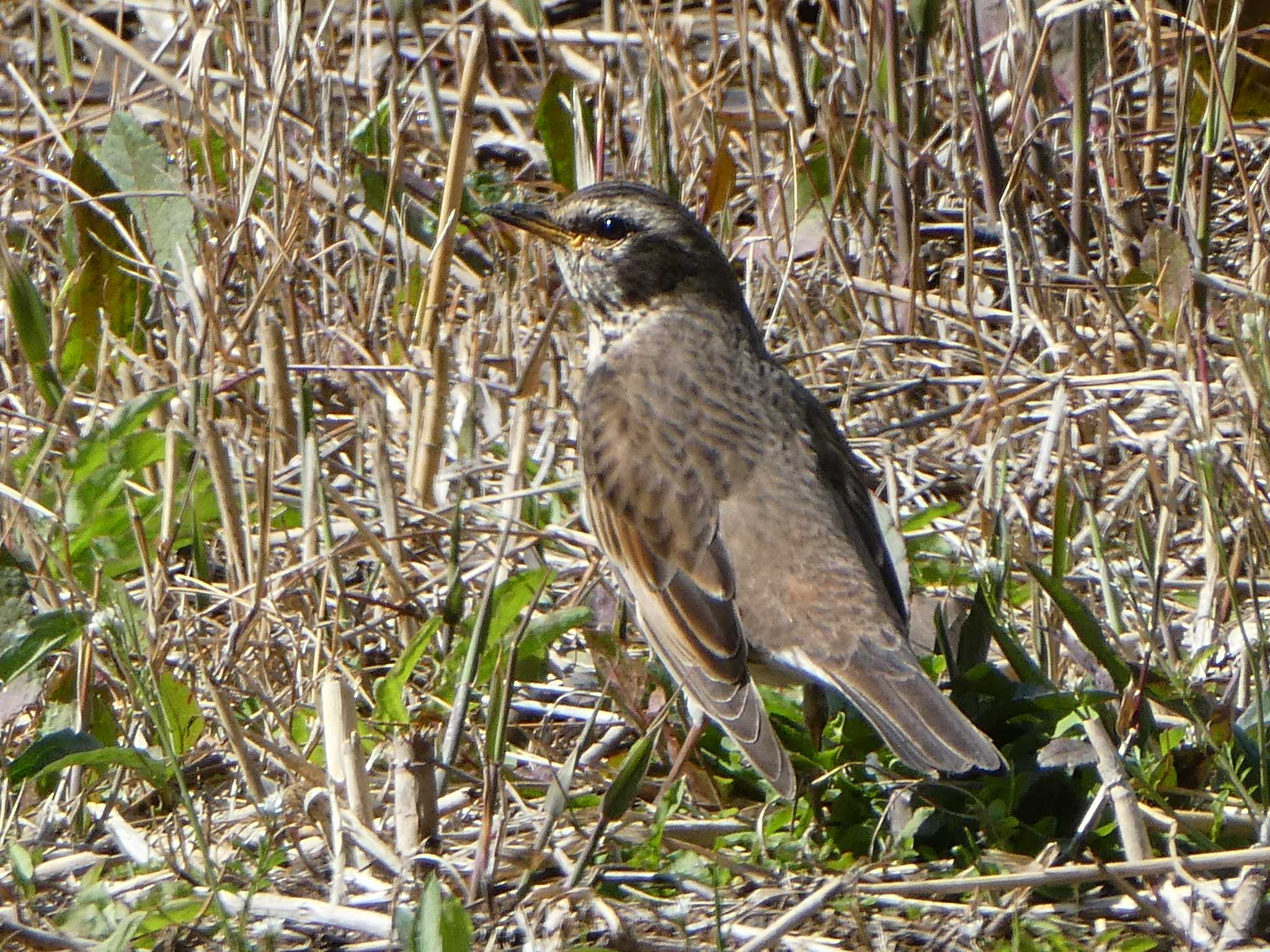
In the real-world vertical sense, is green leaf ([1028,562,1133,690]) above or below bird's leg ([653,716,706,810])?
above

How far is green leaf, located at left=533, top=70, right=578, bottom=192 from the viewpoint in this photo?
650 cm

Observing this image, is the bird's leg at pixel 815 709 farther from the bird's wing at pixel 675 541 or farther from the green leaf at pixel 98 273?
the green leaf at pixel 98 273

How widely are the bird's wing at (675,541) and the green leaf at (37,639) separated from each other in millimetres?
1333

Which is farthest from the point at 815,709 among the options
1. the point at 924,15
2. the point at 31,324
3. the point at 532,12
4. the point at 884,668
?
the point at 532,12

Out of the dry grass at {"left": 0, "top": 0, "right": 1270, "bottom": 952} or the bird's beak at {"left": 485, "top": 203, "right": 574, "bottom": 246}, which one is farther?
the bird's beak at {"left": 485, "top": 203, "right": 574, "bottom": 246}

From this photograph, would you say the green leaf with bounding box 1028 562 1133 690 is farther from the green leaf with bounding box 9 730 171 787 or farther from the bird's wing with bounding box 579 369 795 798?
the green leaf with bounding box 9 730 171 787

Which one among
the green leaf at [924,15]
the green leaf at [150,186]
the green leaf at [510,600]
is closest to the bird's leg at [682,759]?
the green leaf at [510,600]

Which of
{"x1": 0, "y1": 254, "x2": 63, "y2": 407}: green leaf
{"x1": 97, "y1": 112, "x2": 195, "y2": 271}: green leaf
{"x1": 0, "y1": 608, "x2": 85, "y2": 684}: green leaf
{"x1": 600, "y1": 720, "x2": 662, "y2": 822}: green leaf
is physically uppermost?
{"x1": 97, "y1": 112, "x2": 195, "y2": 271}: green leaf

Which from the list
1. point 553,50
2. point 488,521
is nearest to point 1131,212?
point 553,50

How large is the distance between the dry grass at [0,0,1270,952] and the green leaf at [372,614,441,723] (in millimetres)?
13

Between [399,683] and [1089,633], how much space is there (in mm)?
1590

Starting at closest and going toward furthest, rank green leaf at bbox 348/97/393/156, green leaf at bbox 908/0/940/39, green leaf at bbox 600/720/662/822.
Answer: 1. green leaf at bbox 600/720/662/822
2. green leaf at bbox 908/0/940/39
3. green leaf at bbox 348/97/393/156

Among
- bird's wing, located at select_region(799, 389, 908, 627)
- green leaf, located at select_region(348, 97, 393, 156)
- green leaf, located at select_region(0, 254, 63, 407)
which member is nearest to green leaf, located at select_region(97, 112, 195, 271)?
green leaf, located at select_region(0, 254, 63, 407)

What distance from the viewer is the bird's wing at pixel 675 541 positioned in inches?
163
